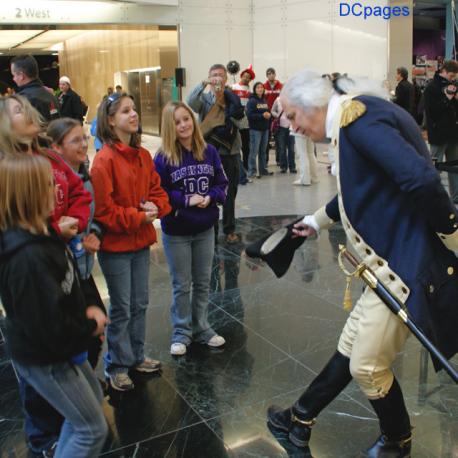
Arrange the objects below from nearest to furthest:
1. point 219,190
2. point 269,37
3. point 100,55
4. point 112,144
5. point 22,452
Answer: point 22,452, point 112,144, point 219,190, point 269,37, point 100,55

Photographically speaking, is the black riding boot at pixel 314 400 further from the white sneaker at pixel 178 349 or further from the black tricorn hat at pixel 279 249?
the white sneaker at pixel 178 349

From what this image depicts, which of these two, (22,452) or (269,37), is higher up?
(269,37)

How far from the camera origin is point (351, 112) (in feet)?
7.32

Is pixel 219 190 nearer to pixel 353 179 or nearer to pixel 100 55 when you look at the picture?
pixel 353 179

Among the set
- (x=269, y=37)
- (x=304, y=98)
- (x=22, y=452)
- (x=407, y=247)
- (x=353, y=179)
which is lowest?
(x=22, y=452)

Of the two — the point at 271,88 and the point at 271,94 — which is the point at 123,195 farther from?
the point at 271,88

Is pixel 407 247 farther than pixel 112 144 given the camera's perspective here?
No

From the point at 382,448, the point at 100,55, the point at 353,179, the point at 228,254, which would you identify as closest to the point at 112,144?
the point at 353,179

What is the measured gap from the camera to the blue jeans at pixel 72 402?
2014mm

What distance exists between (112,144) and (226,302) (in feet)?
6.37

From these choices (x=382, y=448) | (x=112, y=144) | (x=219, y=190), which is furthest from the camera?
(x=219, y=190)

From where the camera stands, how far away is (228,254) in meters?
6.09

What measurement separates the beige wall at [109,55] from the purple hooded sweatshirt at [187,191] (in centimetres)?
1077

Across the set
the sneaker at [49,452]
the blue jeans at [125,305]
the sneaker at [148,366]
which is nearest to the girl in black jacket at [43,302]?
the sneaker at [49,452]
